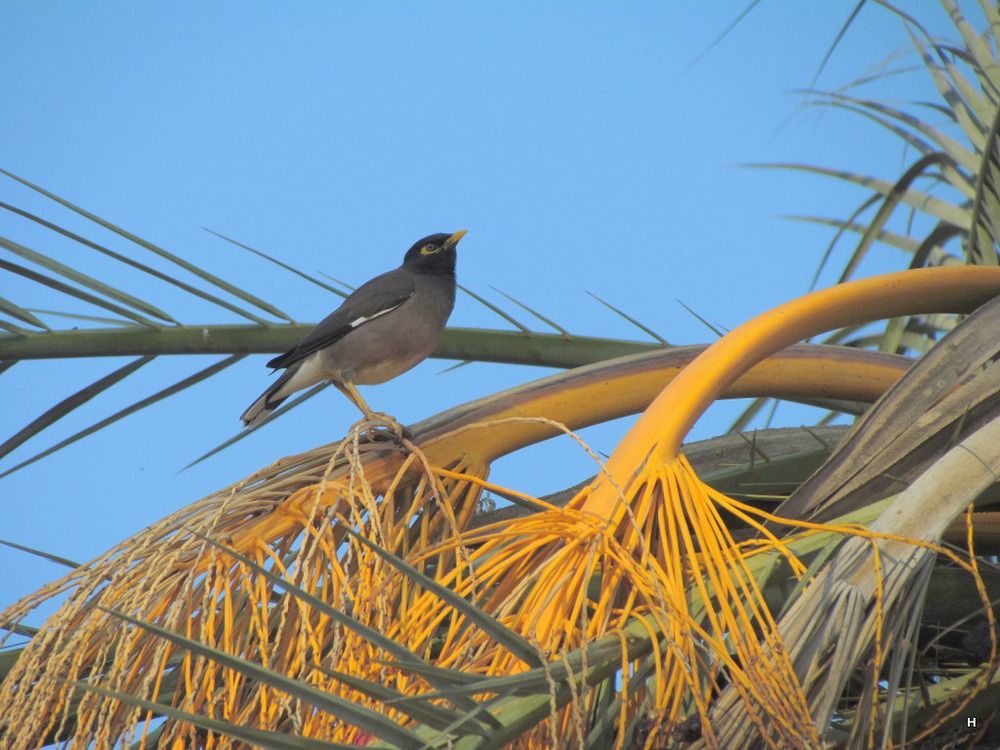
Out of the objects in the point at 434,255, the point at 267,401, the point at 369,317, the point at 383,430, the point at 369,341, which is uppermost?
the point at 434,255

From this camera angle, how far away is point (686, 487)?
6.64 ft

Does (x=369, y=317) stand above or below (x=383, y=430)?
above

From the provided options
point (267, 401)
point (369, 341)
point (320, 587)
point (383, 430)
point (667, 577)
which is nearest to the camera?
point (667, 577)

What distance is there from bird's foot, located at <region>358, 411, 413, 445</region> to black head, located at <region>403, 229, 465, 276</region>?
223 centimetres

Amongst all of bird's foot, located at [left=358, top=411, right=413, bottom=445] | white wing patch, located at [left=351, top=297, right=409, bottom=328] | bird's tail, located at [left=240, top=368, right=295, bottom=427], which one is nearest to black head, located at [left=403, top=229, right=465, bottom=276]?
white wing patch, located at [left=351, top=297, right=409, bottom=328]

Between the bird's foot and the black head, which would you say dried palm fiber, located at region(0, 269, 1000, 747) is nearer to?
the bird's foot

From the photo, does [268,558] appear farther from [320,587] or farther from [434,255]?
[434,255]

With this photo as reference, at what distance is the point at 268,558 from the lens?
238cm

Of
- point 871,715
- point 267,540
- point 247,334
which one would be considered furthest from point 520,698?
point 247,334

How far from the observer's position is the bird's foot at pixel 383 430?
2.57 metres

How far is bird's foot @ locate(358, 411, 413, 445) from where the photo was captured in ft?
8.45

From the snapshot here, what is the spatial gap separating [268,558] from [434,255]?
2.98 m

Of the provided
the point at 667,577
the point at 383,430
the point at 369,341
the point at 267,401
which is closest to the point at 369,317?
the point at 369,341

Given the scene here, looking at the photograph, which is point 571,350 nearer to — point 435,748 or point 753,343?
point 753,343
